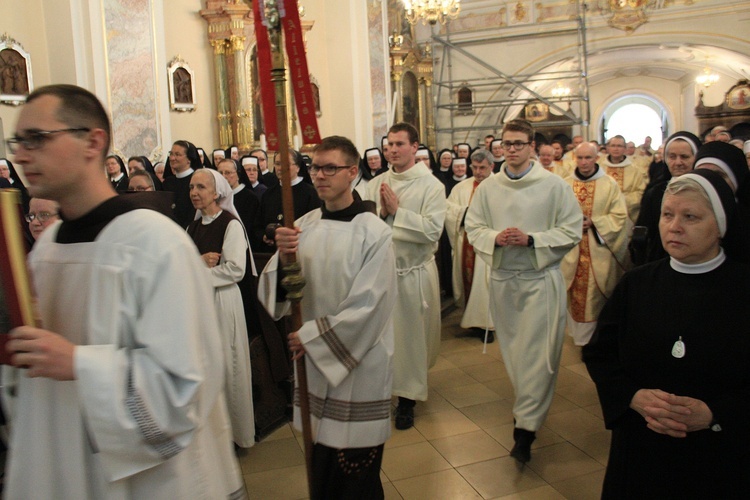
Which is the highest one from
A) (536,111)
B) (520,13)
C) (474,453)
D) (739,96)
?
(520,13)

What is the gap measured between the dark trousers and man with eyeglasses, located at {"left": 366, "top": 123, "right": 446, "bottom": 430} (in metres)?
1.65

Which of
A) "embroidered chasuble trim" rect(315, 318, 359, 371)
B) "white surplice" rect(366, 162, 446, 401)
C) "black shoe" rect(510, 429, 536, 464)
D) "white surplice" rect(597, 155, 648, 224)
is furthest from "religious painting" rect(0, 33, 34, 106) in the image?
"black shoe" rect(510, 429, 536, 464)

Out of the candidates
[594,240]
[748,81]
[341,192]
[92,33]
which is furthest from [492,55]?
[341,192]

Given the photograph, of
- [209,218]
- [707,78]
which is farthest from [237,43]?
[707,78]

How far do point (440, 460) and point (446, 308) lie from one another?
4450 mm

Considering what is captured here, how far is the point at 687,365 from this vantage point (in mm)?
2281

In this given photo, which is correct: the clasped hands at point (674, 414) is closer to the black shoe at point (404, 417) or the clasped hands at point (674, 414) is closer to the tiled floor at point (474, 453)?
the tiled floor at point (474, 453)

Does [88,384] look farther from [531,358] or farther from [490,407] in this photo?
[490,407]

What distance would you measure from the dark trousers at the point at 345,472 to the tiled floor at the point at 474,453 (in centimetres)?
76

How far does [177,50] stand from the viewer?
12594mm

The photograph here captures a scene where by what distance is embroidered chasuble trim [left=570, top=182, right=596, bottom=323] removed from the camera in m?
6.21

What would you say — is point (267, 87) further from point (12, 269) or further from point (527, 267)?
point (527, 267)

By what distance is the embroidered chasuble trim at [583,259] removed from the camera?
20.4ft

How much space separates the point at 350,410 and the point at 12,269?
1811mm
